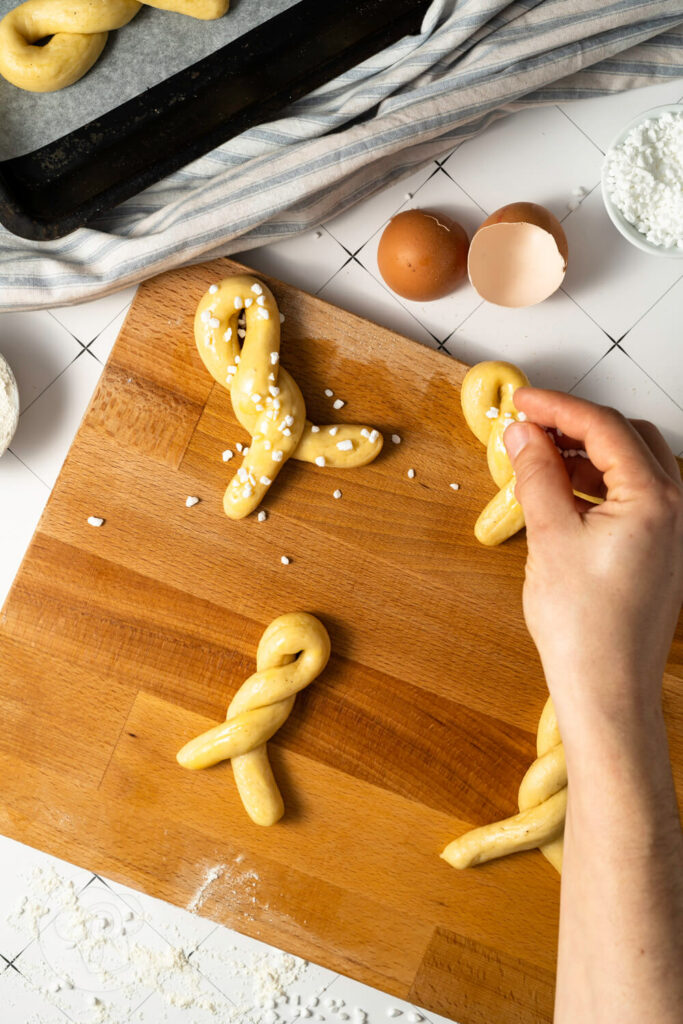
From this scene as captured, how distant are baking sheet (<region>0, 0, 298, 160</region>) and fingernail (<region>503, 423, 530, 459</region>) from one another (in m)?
0.72

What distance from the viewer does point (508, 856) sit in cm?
123

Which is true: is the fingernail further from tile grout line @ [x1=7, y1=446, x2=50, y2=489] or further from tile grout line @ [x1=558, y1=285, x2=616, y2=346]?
tile grout line @ [x1=7, y1=446, x2=50, y2=489]

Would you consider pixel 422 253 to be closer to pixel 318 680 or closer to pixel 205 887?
pixel 318 680

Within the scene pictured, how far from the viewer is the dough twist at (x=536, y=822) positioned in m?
1.18

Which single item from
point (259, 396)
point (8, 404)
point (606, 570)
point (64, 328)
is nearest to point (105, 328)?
point (64, 328)

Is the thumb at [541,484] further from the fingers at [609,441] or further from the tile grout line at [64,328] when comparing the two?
the tile grout line at [64,328]

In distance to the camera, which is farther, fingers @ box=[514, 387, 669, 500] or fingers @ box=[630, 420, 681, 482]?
fingers @ box=[630, 420, 681, 482]

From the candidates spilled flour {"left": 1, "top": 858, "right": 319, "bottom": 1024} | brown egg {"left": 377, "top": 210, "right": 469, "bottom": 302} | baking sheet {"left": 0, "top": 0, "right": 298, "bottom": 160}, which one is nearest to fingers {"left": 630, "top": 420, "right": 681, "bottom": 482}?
brown egg {"left": 377, "top": 210, "right": 469, "bottom": 302}

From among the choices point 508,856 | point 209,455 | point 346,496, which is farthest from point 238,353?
point 508,856

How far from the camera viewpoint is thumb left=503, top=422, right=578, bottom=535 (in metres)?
0.92

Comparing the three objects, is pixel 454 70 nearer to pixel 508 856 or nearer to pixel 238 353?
pixel 238 353

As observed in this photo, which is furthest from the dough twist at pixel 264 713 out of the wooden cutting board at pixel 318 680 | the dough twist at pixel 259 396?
the dough twist at pixel 259 396

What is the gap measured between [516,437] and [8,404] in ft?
2.40

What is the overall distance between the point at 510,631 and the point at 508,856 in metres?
0.34
